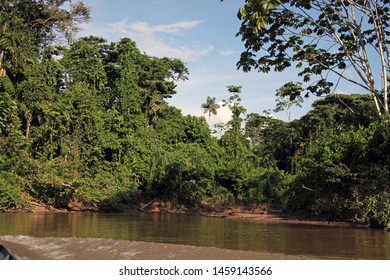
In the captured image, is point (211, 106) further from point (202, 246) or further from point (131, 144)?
point (202, 246)

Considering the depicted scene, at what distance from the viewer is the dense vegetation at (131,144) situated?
40.1 feet

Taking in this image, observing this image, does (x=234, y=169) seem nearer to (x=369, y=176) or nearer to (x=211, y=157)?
(x=211, y=157)

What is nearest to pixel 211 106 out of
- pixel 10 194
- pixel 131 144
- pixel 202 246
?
pixel 131 144

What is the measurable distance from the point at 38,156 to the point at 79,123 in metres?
2.55

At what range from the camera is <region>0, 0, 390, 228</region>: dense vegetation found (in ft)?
40.1

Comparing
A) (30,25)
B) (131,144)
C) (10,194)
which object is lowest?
(10,194)

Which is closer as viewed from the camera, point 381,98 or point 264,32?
point 264,32

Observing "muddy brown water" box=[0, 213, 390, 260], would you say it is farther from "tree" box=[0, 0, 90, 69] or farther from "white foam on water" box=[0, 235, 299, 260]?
"tree" box=[0, 0, 90, 69]

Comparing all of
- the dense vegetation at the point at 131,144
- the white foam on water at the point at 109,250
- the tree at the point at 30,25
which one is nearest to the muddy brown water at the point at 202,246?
the white foam on water at the point at 109,250

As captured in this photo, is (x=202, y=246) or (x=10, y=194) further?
(x=10, y=194)

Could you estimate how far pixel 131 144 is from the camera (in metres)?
22.5

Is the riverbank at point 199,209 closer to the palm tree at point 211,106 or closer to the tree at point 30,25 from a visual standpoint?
the tree at point 30,25

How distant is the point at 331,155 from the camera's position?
1249 centimetres
